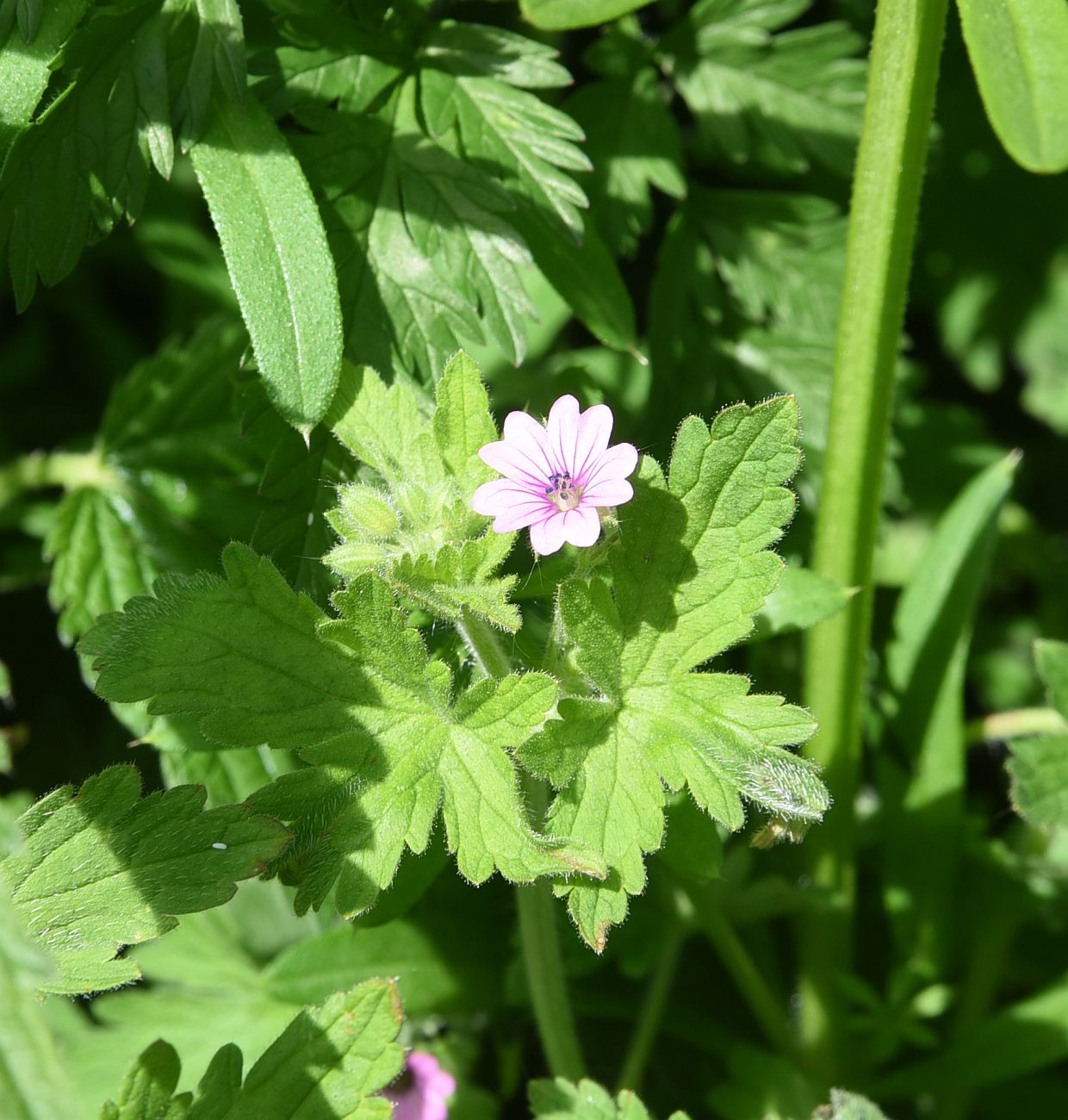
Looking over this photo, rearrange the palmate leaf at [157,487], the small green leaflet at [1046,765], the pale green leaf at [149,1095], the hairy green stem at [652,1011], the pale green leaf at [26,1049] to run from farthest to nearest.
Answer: the palmate leaf at [157,487] → the hairy green stem at [652,1011] → the small green leaflet at [1046,765] → the pale green leaf at [149,1095] → the pale green leaf at [26,1049]

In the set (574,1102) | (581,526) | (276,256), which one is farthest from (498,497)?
(574,1102)

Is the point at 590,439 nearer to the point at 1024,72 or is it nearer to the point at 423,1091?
the point at 1024,72

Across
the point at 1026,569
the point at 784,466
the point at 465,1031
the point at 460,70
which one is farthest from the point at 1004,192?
the point at 465,1031

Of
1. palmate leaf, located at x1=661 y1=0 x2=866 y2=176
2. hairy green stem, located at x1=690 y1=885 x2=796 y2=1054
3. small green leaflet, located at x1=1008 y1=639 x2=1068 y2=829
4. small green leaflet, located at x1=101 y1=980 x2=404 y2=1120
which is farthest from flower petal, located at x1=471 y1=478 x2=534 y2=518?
palmate leaf, located at x1=661 y1=0 x2=866 y2=176

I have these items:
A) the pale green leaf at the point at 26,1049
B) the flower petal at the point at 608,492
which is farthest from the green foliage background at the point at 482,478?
the flower petal at the point at 608,492

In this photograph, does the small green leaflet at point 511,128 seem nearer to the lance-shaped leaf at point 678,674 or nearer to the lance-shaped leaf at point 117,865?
the lance-shaped leaf at point 678,674

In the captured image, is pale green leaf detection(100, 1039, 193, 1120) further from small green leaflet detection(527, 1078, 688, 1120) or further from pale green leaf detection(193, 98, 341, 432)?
pale green leaf detection(193, 98, 341, 432)
